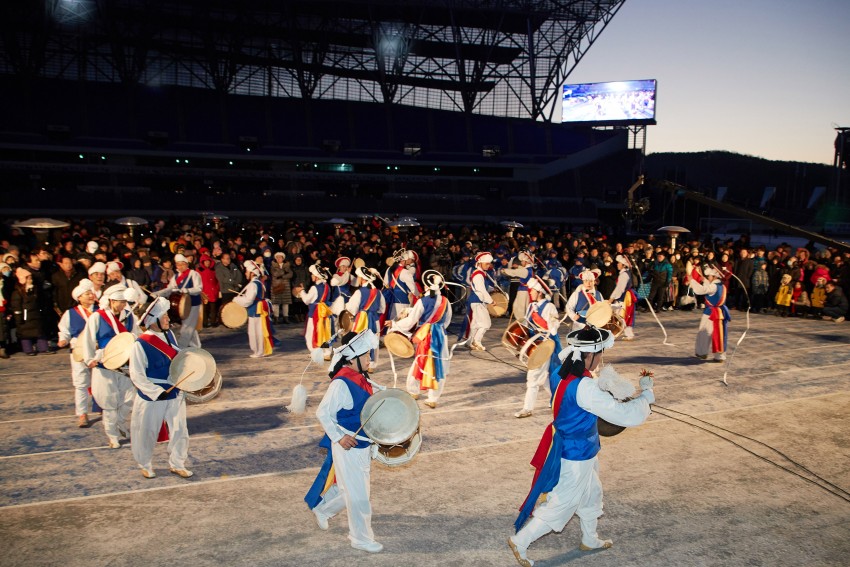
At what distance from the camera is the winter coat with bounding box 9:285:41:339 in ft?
39.3

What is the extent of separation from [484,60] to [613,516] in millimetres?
45858

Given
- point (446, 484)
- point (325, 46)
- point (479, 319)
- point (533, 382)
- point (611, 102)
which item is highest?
point (325, 46)

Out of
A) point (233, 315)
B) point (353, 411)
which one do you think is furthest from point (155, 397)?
point (233, 315)

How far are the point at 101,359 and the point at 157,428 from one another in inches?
54.4

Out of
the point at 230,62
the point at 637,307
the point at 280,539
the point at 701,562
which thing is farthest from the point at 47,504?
the point at 230,62

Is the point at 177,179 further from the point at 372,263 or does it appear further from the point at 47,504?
the point at 47,504

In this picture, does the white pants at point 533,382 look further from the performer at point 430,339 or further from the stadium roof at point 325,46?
the stadium roof at point 325,46

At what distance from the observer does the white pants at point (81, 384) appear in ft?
26.6

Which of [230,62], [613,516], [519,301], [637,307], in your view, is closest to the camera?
[613,516]

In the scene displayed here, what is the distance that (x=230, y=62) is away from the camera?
44969 mm

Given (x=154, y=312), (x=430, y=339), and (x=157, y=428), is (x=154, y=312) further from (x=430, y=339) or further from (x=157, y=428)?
(x=430, y=339)

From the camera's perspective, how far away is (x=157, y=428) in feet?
21.8

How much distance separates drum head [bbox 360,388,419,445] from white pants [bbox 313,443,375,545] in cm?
26

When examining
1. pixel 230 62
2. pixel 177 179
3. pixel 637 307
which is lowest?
pixel 637 307
